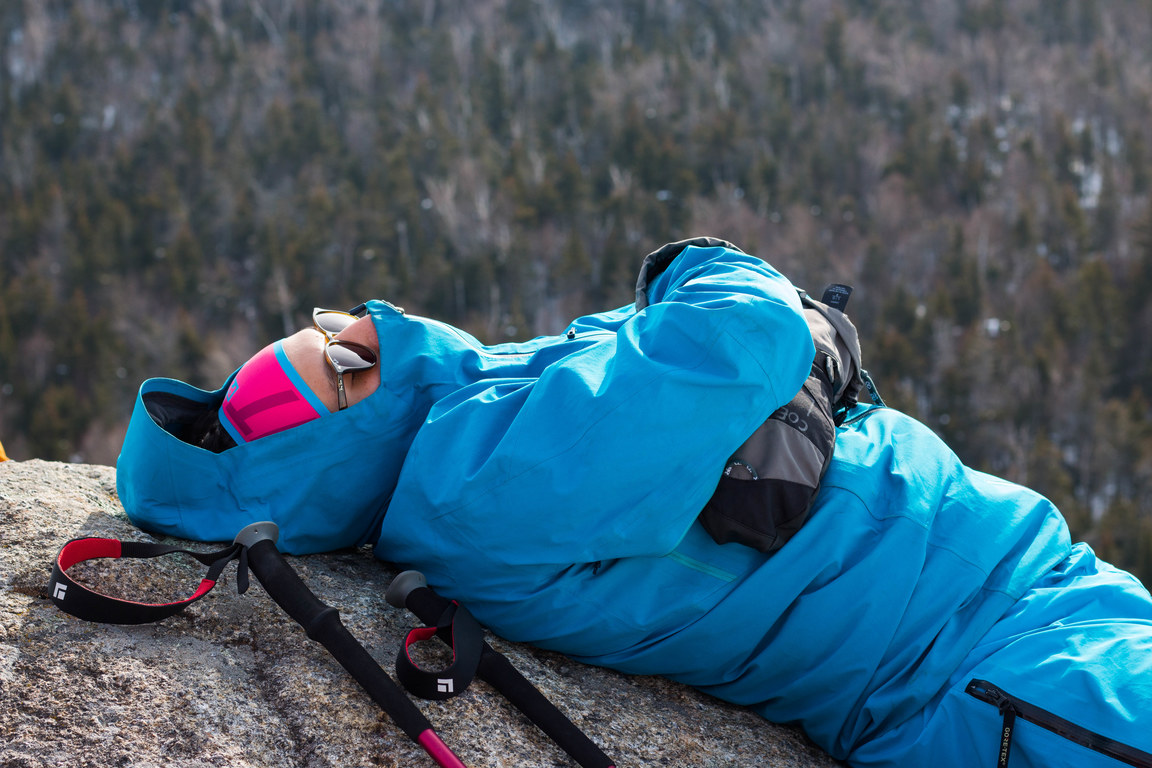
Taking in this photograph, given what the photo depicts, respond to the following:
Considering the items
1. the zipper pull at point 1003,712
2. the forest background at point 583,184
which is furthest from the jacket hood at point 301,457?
the forest background at point 583,184

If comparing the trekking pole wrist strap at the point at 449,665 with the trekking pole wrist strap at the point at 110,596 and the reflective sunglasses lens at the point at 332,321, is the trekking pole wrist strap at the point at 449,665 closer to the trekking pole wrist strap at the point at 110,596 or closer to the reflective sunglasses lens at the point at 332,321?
the trekking pole wrist strap at the point at 110,596

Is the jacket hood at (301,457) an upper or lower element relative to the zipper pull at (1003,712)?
upper

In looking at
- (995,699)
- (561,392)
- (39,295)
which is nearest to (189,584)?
(561,392)

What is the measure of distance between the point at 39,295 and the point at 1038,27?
73401mm

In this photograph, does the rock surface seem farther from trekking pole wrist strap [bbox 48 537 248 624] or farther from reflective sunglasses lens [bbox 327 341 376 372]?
reflective sunglasses lens [bbox 327 341 376 372]

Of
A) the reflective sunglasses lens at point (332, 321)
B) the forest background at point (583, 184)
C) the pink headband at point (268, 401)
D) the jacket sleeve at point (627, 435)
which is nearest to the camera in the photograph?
the jacket sleeve at point (627, 435)

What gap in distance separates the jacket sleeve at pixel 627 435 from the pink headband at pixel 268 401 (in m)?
0.31

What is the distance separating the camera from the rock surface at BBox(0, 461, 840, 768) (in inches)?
65.9

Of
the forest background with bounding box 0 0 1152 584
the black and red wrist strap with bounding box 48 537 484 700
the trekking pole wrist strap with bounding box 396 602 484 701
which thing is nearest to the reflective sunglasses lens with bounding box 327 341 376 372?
A: the black and red wrist strap with bounding box 48 537 484 700

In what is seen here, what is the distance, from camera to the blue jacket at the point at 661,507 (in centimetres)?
175

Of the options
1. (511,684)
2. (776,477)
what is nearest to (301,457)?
(511,684)

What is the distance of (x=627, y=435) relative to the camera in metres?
1.73

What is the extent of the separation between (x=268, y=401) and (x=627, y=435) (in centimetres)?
77

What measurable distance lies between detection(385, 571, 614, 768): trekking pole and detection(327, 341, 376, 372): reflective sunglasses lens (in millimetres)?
431
